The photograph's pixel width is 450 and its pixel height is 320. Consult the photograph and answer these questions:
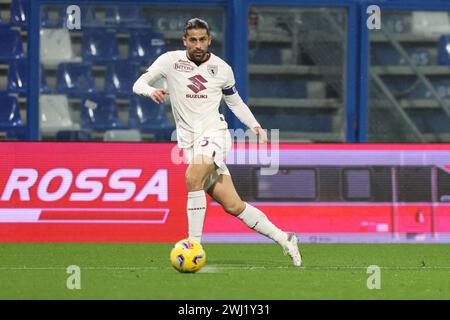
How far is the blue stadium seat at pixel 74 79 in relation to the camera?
16.1 metres

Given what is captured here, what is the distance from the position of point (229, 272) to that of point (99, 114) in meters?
6.23

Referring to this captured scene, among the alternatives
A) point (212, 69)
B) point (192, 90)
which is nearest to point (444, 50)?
point (212, 69)

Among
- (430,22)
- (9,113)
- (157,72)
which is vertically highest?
(430,22)

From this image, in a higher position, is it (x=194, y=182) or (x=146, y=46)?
(x=146, y=46)

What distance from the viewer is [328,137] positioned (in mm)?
16172

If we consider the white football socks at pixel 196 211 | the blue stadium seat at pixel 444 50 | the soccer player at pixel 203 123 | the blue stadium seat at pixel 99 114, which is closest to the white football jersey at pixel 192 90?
the soccer player at pixel 203 123

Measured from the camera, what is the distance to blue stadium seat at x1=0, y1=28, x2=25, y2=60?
16.1 meters

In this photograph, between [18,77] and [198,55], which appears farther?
[18,77]

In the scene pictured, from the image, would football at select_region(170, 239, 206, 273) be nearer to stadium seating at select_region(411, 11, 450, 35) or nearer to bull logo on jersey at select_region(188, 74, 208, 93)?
bull logo on jersey at select_region(188, 74, 208, 93)

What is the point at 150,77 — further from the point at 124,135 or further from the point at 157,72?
the point at 124,135

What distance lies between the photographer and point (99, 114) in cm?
1600
